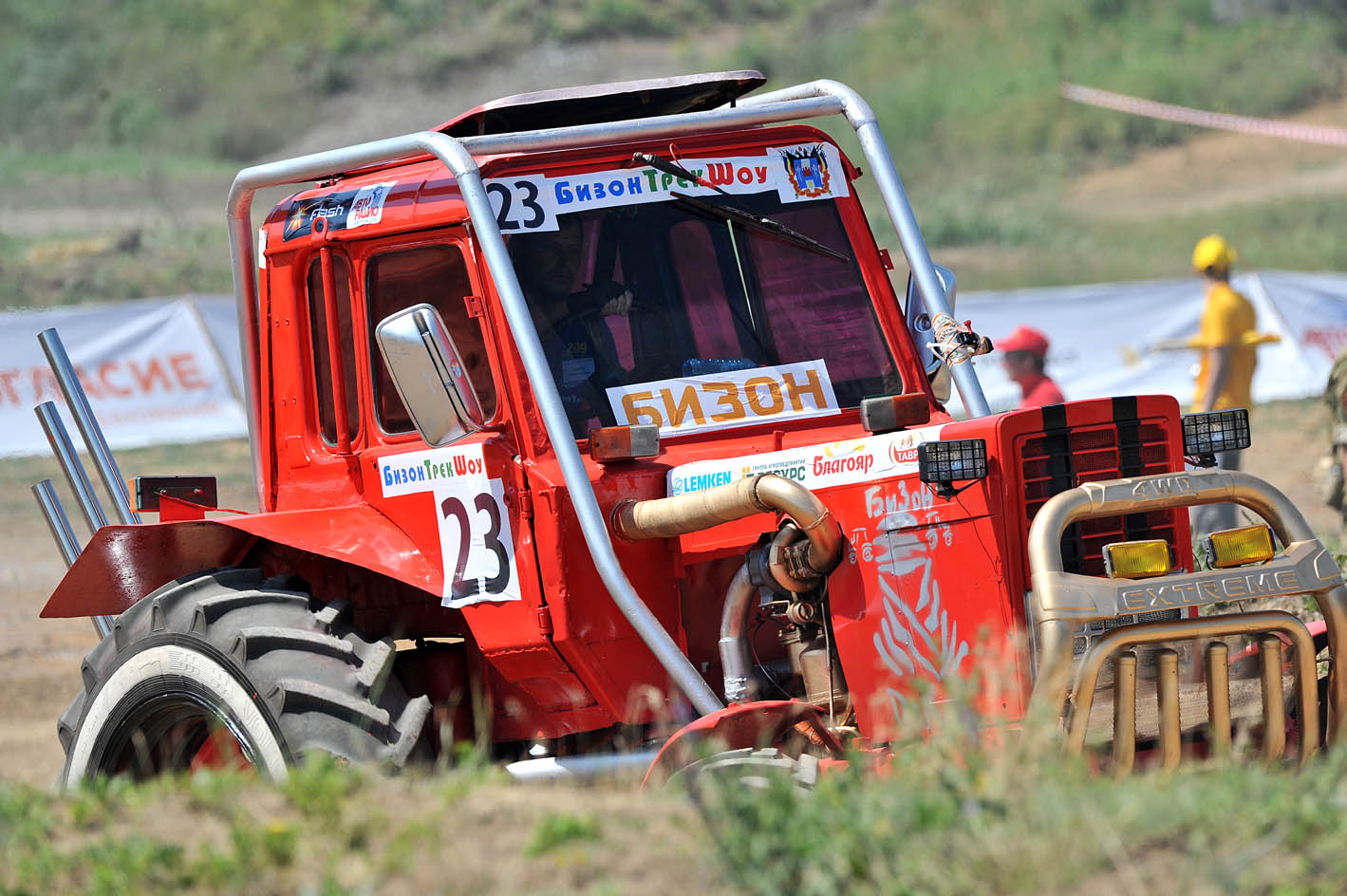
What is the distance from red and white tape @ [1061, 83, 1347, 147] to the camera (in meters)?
31.5

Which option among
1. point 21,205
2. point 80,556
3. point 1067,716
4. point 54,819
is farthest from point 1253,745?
point 21,205

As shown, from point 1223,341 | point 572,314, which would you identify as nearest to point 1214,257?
point 1223,341

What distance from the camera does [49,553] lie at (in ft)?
44.4

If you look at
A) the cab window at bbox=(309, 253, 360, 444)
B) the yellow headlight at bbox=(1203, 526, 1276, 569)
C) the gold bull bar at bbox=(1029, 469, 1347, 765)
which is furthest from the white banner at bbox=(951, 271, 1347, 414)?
the gold bull bar at bbox=(1029, 469, 1347, 765)

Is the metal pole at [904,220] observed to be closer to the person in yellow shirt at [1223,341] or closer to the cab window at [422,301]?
the cab window at [422,301]

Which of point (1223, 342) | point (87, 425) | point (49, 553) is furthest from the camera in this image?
point (49, 553)

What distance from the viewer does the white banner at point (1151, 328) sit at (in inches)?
659

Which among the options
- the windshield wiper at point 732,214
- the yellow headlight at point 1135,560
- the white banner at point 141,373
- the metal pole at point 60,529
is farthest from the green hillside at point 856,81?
the yellow headlight at point 1135,560

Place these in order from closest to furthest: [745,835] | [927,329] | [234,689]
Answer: [745,835] → [234,689] → [927,329]

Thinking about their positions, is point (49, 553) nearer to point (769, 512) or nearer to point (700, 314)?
point (700, 314)

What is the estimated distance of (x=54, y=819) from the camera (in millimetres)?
3926

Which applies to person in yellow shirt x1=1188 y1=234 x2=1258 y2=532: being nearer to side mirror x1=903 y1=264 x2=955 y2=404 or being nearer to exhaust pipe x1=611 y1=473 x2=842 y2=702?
side mirror x1=903 y1=264 x2=955 y2=404

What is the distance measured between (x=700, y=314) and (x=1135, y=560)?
1.67 metres

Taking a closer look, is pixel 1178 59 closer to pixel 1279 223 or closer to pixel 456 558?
pixel 1279 223
